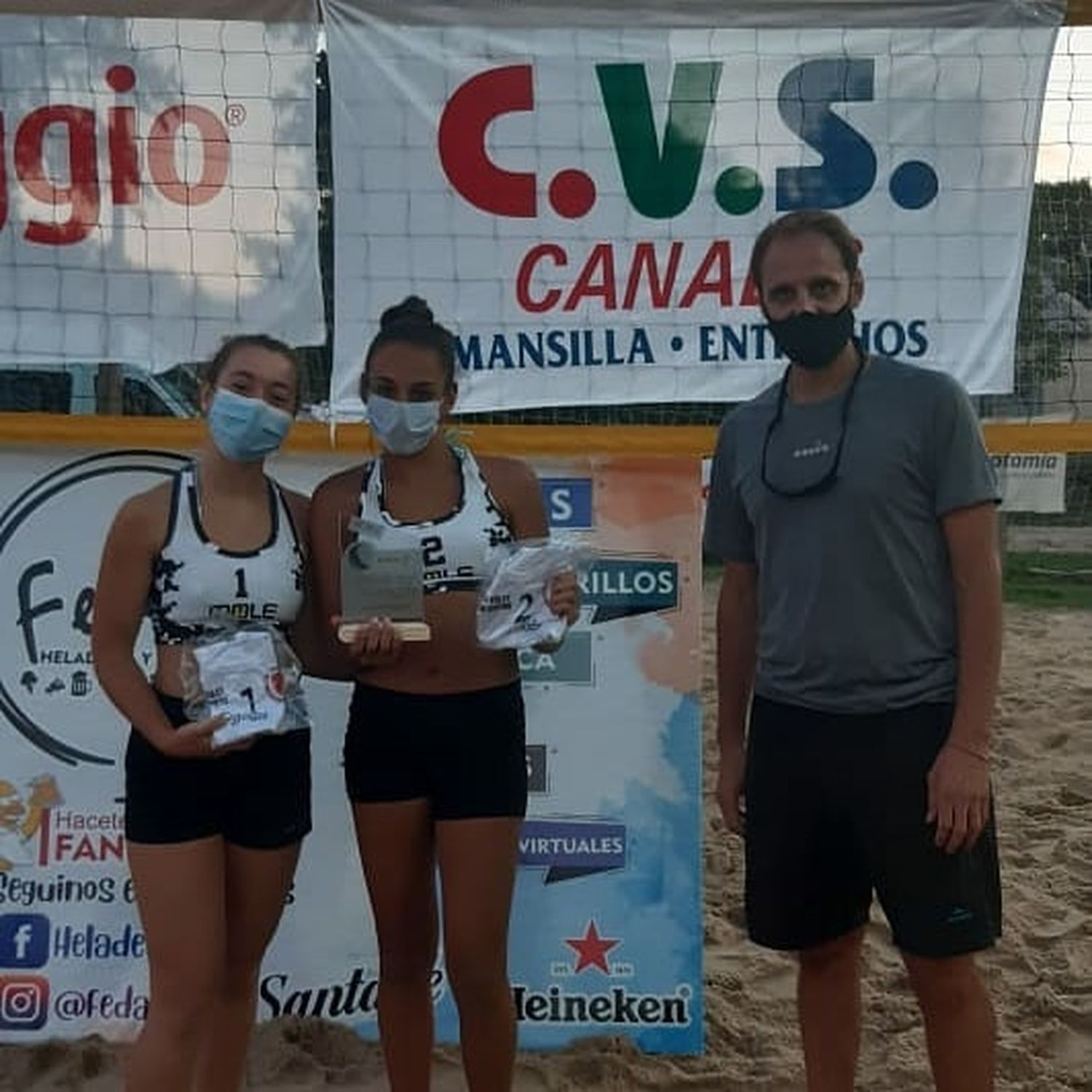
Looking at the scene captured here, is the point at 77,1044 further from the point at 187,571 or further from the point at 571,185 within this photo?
the point at 571,185

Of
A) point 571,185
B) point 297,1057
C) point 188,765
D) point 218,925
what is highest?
point 571,185

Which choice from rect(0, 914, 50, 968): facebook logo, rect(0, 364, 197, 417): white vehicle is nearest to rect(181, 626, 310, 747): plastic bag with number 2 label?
rect(0, 364, 197, 417): white vehicle

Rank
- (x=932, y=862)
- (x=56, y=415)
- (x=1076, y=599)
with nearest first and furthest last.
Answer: (x=932, y=862) < (x=56, y=415) < (x=1076, y=599)

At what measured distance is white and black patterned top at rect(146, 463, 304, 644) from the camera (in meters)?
3.07

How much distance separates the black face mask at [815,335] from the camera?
307 centimetres

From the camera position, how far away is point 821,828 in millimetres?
3188

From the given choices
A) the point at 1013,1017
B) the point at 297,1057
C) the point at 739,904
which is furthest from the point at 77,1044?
the point at 1013,1017

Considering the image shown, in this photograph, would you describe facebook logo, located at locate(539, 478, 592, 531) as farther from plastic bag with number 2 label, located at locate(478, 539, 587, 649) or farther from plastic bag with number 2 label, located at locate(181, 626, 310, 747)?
plastic bag with number 2 label, located at locate(181, 626, 310, 747)

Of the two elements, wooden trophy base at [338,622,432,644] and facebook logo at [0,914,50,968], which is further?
facebook logo at [0,914,50,968]

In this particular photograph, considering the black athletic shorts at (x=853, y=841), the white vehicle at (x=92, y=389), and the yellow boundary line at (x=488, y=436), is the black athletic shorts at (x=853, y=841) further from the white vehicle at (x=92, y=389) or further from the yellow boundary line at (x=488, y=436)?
the white vehicle at (x=92, y=389)

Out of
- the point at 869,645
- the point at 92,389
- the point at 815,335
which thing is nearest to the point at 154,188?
the point at 92,389

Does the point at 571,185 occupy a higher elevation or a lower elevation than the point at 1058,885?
higher

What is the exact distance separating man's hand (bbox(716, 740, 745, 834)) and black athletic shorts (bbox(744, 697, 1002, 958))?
0.15 metres

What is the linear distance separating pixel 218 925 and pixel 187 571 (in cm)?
71
